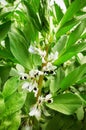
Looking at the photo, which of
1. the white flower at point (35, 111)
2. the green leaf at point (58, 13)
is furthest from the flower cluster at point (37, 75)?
the green leaf at point (58, 13)

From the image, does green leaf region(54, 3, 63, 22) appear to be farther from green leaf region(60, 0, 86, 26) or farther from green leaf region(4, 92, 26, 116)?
green leaf region(4, 92, 26, 116)

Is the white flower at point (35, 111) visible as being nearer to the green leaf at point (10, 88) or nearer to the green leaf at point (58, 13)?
the green leaf at point (10, 88)

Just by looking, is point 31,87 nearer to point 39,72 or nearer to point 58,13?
point 39,72

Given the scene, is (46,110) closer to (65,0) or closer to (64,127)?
(64,127)

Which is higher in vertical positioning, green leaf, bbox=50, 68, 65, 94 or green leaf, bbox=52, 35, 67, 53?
→ green leaf, bbox=52, 35, 67, 53

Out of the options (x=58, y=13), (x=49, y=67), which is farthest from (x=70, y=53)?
(x=58, y=13)

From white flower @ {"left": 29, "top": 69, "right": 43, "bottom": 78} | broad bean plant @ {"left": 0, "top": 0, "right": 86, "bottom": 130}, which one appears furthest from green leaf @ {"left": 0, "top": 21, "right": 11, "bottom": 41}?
white flower @ {"left": 29, "top": 69, "right": 43, "bottom": 78}
